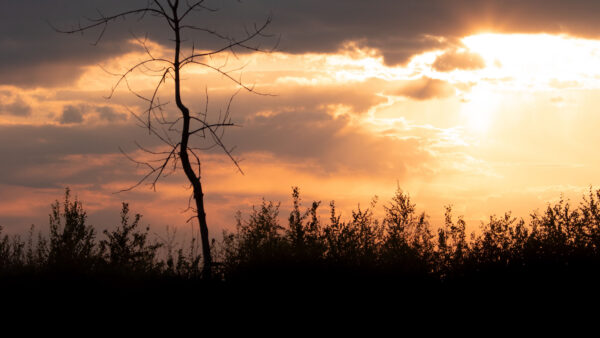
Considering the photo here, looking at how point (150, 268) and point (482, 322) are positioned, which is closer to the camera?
point (482, 322)

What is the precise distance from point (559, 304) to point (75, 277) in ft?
30.8

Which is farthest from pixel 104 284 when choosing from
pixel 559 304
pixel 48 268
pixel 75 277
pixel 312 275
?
pixel 559 304

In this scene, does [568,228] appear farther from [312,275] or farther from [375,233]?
[312,275]

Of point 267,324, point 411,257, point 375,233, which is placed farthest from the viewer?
point 375,233

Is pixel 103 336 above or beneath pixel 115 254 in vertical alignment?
beneath

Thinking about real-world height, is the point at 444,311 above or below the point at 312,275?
below

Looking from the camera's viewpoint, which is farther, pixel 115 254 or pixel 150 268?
pixel 115 254

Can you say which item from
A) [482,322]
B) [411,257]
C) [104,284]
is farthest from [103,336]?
[482,322]

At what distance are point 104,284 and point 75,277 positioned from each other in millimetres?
645

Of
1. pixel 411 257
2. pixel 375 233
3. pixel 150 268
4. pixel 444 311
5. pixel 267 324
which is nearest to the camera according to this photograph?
pixel 267 324

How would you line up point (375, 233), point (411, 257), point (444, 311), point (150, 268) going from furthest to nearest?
point (375, 233) < point (150, 268) < point (411, 257) < point (444, 311)

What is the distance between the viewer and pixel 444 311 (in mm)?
11438

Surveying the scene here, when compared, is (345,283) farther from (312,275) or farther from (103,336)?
(103,336)

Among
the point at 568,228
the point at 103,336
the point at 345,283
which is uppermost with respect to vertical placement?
the point at 568,228
